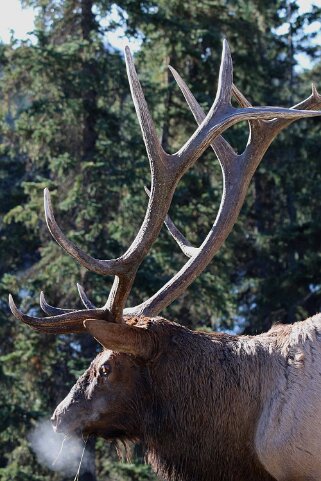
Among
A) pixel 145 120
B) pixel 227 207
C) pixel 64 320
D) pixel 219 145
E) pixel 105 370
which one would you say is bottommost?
pixel 105 370

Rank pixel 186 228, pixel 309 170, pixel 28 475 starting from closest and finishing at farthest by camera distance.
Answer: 1. pixel 28 475
2. pixel 186 228
3. pixel 309 170

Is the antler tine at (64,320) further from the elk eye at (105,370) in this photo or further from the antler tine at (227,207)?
the antler tine at (227,207)

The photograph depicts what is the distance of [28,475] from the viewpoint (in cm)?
1579

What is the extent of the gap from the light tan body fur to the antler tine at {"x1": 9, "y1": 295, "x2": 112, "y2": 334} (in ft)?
3.15

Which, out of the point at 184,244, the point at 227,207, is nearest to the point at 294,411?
the point at 227,207

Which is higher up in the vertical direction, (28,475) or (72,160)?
(72,160)

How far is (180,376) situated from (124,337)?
1.30 ft

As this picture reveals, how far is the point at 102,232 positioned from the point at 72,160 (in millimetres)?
1274

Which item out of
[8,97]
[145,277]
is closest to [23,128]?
[8,97]

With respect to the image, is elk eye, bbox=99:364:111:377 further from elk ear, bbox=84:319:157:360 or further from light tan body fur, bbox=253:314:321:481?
light tan body fur, bbox=253:314:321:481

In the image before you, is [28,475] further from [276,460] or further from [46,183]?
[276,460]

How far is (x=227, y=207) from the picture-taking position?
613cm

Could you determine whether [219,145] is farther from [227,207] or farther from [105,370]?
[105,370]

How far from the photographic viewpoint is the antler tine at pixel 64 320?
5.49 m
